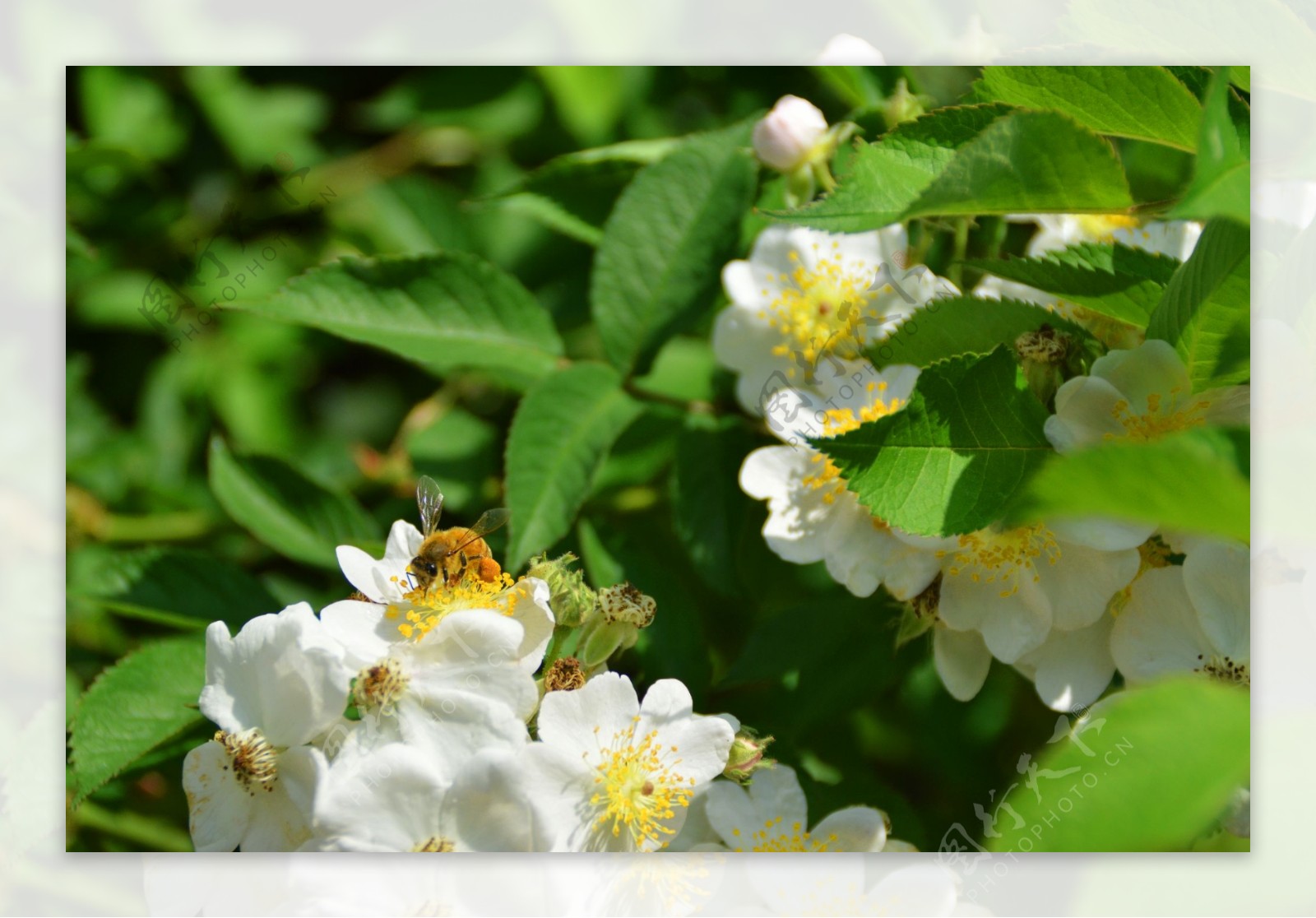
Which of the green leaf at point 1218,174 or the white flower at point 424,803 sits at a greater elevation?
the green leaf at point 1218,174

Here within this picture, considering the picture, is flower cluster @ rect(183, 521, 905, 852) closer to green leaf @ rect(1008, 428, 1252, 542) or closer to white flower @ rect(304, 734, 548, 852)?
white flower @ rect(304, 734, 548, 852)

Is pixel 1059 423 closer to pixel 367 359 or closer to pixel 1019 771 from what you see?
pixel 1019 771

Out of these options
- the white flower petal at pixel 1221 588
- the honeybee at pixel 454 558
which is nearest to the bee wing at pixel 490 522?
the honeybee at pixel 454 558

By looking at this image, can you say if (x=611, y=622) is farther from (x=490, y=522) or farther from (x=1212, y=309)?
(x=1212, y=309)

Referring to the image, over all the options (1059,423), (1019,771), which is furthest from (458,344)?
(1019,771)

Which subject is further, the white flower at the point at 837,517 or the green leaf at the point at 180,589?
the green leaf at the point at 180,589
